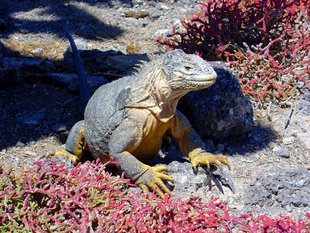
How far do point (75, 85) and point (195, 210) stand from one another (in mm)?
3168

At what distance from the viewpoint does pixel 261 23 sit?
489 cm

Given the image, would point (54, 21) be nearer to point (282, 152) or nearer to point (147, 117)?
point (147, 117)

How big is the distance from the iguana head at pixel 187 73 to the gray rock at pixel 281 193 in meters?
1.02

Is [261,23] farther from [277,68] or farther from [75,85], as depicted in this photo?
[75,85]

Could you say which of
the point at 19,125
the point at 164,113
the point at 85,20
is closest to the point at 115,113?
the point at 164,113

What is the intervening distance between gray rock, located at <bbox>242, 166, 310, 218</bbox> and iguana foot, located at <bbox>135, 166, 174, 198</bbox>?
2.28ft

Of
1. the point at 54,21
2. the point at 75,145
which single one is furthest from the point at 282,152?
the point at 54,21

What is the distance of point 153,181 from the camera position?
2885 millimetres

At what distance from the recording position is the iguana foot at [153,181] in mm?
2871

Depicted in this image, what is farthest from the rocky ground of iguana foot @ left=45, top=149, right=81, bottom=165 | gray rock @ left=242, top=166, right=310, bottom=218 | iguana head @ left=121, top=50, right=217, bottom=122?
iguana head @ left=121, top=50, right=217, bottom=122

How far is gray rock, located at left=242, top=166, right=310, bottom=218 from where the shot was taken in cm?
275

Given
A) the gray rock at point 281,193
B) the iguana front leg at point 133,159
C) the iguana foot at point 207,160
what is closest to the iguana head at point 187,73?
the iguana front leg at point 133,159

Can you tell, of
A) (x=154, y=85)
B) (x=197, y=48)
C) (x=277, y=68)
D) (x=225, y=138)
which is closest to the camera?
(x=154, y=85)

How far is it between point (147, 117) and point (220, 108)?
1.06 m
